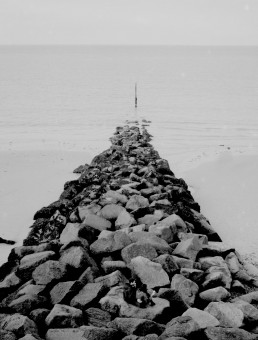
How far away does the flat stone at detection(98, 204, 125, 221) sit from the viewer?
22.2 feet

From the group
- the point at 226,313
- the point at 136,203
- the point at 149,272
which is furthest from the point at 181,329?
the point at 136,203

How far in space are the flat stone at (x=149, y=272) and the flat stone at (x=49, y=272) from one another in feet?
2.89

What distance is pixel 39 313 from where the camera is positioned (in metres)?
4.06

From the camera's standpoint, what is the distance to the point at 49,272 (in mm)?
4742

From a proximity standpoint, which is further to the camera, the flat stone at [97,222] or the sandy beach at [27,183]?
the sandy beach at [27,183]

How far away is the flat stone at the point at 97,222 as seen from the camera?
627 centimetres

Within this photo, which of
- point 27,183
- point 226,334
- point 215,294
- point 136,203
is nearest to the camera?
point 226,334

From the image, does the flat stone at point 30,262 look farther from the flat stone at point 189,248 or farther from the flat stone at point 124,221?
the flat stone at point 189,248

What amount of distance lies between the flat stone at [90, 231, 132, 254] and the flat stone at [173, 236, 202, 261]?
2.29ft

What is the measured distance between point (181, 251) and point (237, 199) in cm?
506

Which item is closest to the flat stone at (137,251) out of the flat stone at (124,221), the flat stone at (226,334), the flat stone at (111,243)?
the flat stone at (111,243)

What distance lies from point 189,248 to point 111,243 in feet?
3.53

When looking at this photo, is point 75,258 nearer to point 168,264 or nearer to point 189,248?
point 168,264

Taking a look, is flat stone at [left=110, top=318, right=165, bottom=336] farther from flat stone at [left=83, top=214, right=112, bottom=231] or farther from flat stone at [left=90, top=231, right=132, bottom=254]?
flat stone at [left=83, top=214, right=112, bottom=231]
